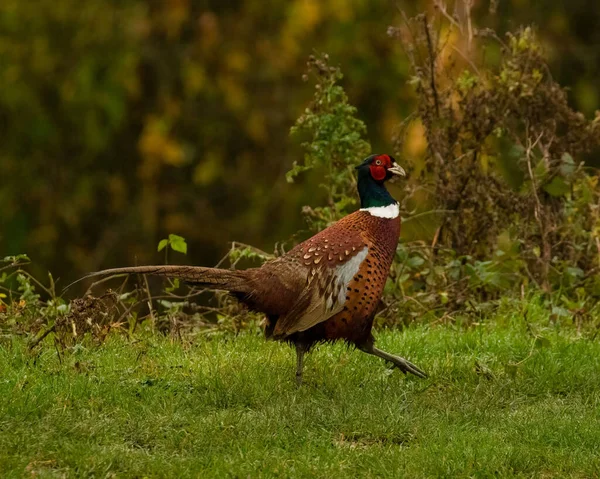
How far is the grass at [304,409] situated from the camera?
242 inches

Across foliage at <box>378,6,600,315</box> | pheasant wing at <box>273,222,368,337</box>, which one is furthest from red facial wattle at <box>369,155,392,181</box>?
foliage at <box>378,6,600,315</box>

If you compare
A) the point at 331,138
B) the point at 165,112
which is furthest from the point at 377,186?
the point at 165,112

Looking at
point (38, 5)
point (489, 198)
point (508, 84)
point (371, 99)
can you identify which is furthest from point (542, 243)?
point (38, 5)

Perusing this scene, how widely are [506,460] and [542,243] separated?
4.26 metres

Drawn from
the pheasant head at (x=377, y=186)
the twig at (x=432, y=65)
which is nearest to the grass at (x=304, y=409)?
the pheasant head at (x=377, y=186)

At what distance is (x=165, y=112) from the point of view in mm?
14508

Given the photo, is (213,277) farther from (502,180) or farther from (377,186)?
(502,180)

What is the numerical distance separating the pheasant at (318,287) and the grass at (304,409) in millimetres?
273

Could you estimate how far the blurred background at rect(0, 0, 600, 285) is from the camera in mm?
13883

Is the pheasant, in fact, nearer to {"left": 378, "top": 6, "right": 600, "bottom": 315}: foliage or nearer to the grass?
the grass

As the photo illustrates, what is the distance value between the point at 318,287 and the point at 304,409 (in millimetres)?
835

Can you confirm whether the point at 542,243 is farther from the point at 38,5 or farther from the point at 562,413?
the point at 38,5

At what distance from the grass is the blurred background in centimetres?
570

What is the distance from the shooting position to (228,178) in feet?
48.3
